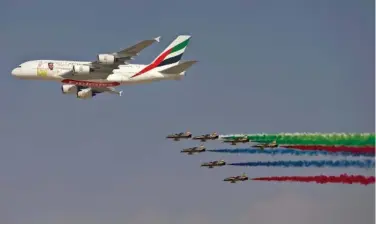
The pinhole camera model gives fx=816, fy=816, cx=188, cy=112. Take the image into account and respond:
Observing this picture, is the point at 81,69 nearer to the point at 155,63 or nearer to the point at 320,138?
the point at 155,63

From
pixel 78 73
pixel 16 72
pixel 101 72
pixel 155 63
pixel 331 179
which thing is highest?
pixel 155 63

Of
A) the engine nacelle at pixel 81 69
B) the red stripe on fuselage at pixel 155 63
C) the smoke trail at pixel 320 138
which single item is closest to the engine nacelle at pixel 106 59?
the engine nacelle at pixel 81 69

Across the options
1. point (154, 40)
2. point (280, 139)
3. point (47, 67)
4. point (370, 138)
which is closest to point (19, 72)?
point (47, 67)

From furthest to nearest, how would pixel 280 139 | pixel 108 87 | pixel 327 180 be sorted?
pixel 108 87 → pixel 280 139 → pixel 327 180

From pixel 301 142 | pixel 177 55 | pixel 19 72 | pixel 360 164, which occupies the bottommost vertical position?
pixel 360 164

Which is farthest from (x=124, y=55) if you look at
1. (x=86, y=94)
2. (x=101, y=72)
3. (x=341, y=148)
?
(x=341, y=148)

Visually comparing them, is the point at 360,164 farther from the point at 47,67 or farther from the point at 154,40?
the point at 47,67
